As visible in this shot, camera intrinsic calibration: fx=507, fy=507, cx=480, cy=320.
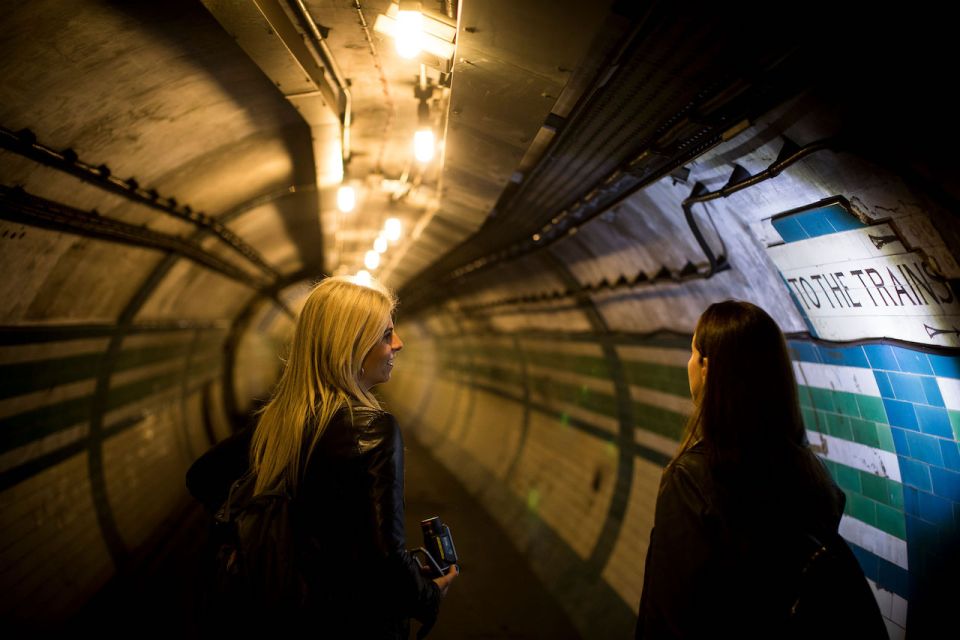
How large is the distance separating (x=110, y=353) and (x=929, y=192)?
870 cm

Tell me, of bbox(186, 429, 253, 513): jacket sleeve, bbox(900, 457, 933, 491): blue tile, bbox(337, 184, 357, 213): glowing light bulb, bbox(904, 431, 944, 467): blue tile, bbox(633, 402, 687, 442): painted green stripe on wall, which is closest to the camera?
Answer: bbox(186, 429, 253, 513): jacket sleeve

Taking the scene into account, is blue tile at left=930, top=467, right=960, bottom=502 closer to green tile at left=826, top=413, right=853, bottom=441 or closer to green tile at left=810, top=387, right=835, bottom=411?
green tile at left=826, top=413, right=853, bottom=441

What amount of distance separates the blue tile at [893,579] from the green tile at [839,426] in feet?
2.75

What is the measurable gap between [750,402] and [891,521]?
7.97 feet

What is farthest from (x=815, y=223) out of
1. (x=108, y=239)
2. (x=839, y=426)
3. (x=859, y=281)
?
(x=108, y=239)

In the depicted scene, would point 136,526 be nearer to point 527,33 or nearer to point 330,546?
point 330,546

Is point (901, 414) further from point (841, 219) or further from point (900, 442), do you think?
point (841, 219)

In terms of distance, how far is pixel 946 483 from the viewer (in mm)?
2912

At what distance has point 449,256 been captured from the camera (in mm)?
9117

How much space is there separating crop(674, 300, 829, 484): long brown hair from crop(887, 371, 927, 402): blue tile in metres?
1.57

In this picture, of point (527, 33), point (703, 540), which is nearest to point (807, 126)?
point (527, 33)

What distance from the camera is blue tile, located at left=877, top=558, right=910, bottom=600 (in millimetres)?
3222

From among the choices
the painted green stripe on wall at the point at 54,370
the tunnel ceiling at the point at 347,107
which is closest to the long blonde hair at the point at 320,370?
the tunnel ceiling at the point at 347,107

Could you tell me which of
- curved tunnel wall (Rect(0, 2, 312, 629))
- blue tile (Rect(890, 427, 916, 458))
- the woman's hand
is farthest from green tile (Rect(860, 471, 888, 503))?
curved tunnel wall (Rect(0, 2, 312, 629))
